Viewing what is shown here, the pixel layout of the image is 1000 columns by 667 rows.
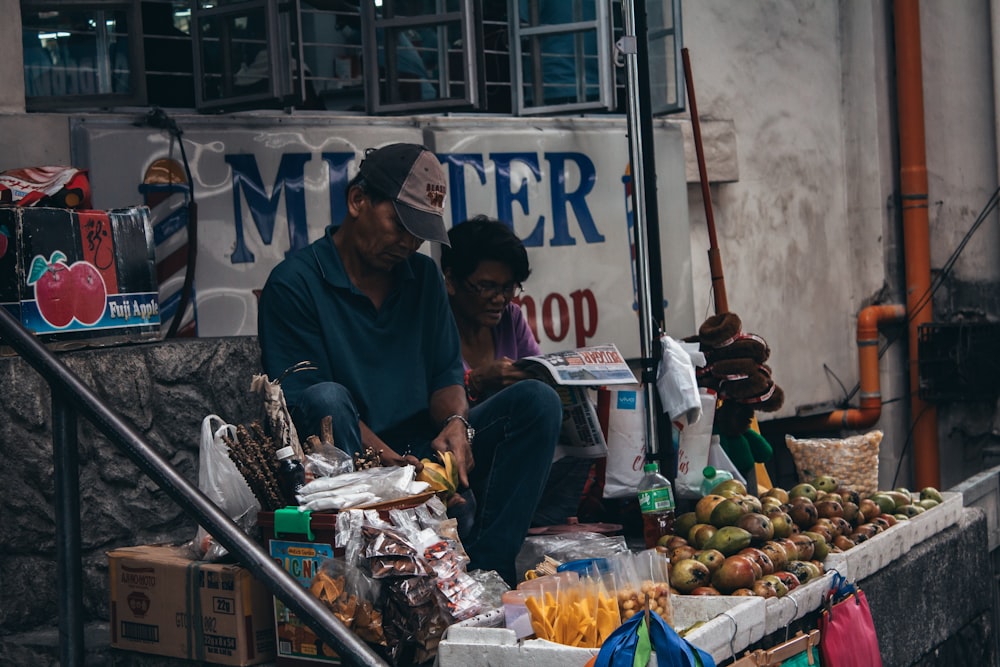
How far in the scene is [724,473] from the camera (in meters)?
5.14

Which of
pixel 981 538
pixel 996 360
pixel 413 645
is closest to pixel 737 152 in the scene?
pixel 996 360

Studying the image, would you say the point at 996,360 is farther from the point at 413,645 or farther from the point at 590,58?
the point at 413,645

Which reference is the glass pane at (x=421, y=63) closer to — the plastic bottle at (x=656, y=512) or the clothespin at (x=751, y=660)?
the plastic bottle at (x=656, y=512)

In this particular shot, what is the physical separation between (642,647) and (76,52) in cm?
372

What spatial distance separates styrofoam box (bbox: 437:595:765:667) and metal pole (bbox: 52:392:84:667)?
0.93m

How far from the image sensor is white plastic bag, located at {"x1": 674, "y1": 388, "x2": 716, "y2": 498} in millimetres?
5129

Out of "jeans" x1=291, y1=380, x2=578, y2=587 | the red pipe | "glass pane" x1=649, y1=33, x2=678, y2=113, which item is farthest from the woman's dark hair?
the red pipe

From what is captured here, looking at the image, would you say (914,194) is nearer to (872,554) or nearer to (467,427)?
(872,554)

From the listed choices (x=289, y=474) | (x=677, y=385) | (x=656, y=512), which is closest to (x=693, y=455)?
(x=677, y=385)

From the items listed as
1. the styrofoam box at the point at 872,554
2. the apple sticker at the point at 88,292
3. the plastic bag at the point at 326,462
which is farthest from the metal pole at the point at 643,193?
the apple sticker at the point at 88,292

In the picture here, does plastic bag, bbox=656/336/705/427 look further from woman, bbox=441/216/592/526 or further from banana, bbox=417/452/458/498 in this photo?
banana, bbox=417/452/458/498

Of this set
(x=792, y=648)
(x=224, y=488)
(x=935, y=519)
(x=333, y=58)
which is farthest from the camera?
(x=333, y=58)

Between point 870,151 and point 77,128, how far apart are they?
18.1ft

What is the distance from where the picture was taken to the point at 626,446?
5.07 meters
